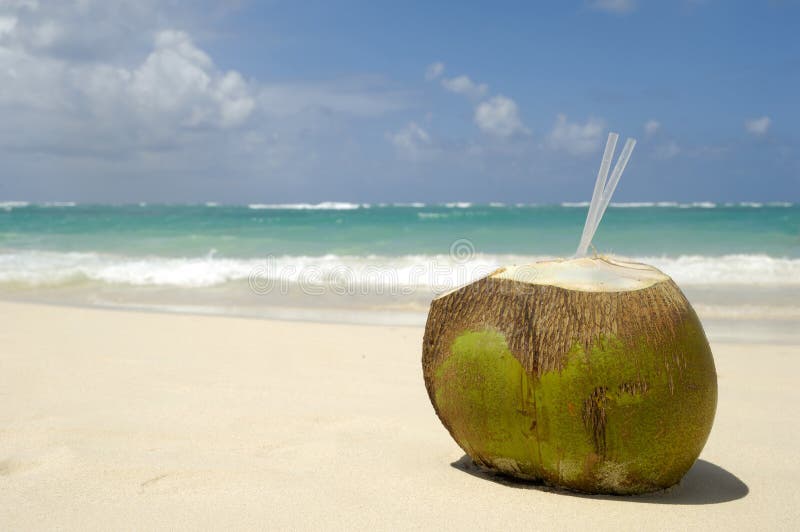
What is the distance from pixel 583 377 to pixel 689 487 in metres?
0.80

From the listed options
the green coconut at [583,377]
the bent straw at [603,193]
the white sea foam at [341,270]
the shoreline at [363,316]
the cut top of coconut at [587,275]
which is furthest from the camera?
the white sea foam at [341,270]

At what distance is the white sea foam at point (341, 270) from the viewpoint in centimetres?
1149

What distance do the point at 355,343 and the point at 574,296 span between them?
3838 mm

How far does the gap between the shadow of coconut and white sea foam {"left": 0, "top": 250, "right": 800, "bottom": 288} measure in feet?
24.4

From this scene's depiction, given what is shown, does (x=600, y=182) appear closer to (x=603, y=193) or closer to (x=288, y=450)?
(x=603, y=193)

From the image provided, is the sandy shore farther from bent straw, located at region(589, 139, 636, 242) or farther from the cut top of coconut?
bent straw, located at region(589, 139, 636, 242)

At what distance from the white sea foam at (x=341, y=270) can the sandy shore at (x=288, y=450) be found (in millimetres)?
5839

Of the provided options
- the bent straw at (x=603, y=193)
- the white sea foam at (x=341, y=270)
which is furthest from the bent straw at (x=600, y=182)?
the white sea foam at (x=341, y=270)

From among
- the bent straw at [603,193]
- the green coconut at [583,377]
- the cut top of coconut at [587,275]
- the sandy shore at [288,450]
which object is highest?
the bent straw at [603,193]

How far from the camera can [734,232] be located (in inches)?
915

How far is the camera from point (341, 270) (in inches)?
500

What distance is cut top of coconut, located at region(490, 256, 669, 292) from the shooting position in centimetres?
254

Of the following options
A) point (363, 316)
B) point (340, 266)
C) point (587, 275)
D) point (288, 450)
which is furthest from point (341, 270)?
point (587, 275)

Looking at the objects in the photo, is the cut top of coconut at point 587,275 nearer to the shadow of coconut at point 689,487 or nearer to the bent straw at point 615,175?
the bent straw at point 615,175
